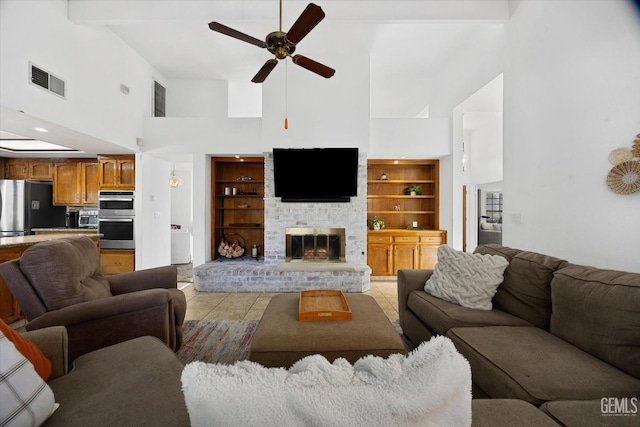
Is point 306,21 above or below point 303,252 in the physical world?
above

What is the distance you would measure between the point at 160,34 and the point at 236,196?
2784 millimetres

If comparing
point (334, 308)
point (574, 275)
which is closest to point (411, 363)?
point (334, 308)

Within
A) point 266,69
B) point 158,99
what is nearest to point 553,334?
point 266,69

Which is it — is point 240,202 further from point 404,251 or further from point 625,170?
point 625,170

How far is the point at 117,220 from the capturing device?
4.73 m

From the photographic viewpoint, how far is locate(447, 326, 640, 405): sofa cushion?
4.01ft

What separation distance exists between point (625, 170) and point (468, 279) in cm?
144

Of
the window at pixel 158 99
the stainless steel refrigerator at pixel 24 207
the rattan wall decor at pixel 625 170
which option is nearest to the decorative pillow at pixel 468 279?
the rattan wall decor at pixel 625 170

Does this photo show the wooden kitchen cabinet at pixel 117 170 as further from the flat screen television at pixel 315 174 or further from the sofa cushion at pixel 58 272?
the sofa cushion at pixel 58 272

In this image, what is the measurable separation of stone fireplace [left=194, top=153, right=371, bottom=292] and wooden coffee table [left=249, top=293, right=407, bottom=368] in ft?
7.72

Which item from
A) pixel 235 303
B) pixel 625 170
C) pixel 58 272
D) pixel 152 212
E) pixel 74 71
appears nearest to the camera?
pixel 58 272

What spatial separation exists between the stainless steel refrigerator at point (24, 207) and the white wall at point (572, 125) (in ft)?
25.1

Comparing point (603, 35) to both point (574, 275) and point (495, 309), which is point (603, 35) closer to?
point (574, 275)

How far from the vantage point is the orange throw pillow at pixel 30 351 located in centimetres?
115
